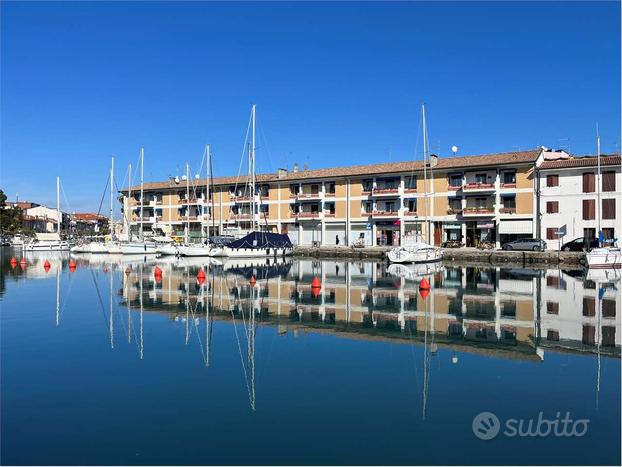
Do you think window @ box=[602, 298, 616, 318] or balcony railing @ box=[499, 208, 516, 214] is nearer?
window @ box=[602, 298, 616, 318]

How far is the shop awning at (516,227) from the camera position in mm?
58875

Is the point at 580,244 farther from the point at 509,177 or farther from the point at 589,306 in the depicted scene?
the point at 589,306

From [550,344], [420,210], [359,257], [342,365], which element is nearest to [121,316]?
[342,365]

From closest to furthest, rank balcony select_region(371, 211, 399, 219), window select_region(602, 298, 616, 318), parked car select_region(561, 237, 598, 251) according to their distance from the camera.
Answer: window select_region(602, 298, 616, 318)
parked car select_region(561, 237, 598, 251)
balcony select_region(371, 211, 399, 219)

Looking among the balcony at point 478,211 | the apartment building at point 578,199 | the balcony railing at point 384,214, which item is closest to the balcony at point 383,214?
the balcony railing at point 384,214

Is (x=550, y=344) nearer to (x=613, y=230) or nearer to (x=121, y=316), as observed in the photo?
(x=121, y=316)

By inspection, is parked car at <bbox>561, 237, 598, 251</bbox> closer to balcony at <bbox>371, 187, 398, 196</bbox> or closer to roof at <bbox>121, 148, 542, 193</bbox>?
roof at <bbox>121, 148, 542, 193</bbox>

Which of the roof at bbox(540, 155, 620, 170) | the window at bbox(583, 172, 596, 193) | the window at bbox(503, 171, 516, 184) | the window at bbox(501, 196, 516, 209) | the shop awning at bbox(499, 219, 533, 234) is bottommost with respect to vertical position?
the shop awning at bbox(499, 219, 533, 234)

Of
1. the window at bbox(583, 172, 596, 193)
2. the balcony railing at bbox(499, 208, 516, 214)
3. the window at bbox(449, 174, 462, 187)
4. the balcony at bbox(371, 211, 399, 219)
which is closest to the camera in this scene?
the window at bbox(583, 172, 596, 193)

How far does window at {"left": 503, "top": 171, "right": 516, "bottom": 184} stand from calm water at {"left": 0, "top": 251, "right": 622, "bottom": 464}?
38.8 meters

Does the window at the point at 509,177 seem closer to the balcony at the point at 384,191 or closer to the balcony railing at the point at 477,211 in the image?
the balcony railing at the point at 477,211

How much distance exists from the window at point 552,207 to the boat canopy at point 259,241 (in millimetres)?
30391

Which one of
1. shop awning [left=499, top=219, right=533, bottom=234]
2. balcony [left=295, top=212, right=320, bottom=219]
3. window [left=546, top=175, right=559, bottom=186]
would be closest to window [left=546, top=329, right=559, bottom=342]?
shop awning [left=499, top=219, right=533, bottom=234]

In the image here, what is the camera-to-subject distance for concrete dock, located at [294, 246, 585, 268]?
165 ft
